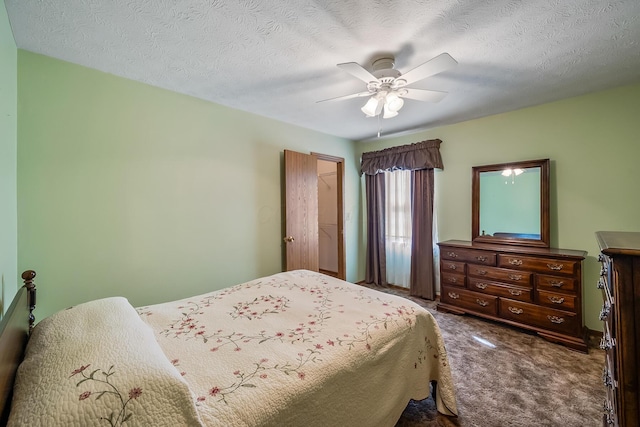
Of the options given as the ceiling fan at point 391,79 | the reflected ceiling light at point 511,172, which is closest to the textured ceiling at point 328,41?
the ceiling fan at point 391,79

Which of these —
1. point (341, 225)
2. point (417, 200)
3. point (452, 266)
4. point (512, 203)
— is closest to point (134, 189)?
point (341, 225)

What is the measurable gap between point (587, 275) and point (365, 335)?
2810mm

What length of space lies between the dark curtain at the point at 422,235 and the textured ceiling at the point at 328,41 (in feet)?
4.51

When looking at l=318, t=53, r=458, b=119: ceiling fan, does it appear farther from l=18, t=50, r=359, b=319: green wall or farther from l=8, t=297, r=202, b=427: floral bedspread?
l=8, t=297, r=202, b=427: floral bedspread

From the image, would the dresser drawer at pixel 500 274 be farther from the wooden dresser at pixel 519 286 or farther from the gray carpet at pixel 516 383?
the gray carpet at pixel 516 383

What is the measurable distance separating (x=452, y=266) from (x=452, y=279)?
0.16m

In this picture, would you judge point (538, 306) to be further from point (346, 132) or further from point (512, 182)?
point (346, 132)

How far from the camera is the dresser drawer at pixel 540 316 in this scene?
7.63 feet

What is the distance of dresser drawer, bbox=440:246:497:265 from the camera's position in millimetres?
2791

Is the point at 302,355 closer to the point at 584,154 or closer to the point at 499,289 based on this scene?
the point at 499,289

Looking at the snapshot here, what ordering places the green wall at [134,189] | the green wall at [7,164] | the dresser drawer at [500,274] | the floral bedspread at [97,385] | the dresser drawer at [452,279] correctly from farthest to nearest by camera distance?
the dresser drawer at [452,279] < the dresser drawer at [500,274] < the green wall at [134,189] < the green wall at [7,164] < the floral bedspread at [97,385]

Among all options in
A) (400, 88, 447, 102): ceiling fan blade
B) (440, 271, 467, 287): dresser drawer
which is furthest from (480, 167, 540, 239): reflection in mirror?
(400, 88, 447, 102): ceiling fan blade

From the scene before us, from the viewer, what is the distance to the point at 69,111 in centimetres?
190

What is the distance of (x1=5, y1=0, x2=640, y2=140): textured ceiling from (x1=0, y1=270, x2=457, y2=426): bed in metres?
1.55
